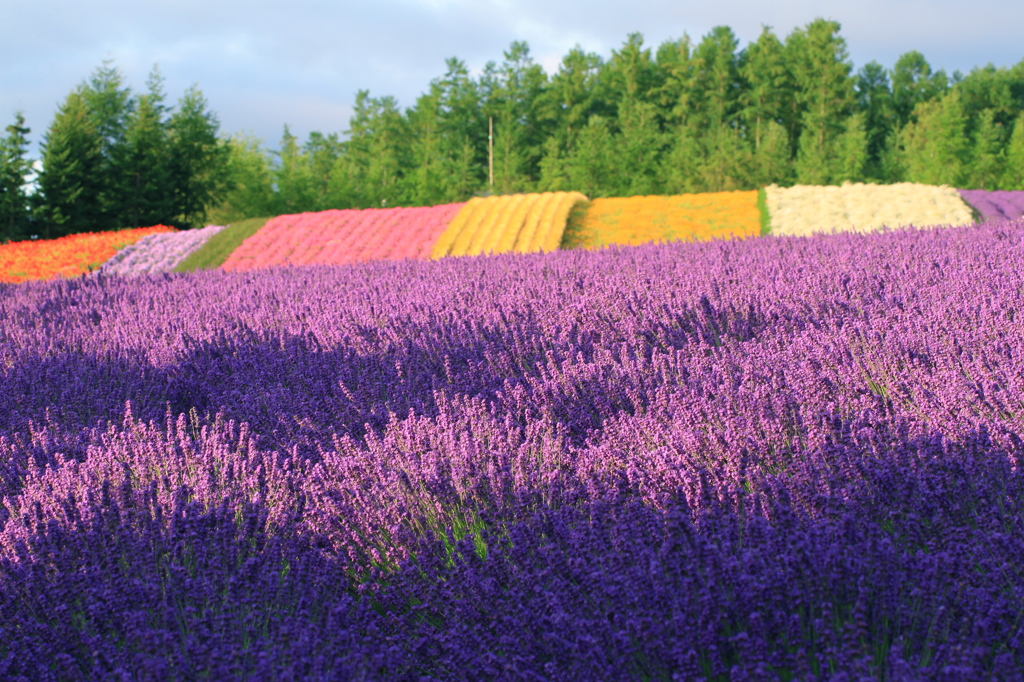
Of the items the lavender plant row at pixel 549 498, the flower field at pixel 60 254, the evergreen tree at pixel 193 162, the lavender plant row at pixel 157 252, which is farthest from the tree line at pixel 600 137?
the lavender plant row at pixel 549 498

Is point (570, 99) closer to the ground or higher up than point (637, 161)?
higher up

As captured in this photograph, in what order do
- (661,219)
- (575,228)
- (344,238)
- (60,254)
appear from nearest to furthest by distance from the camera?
1. (661,219)
2. (575,228)
3. (344,238)
4. (60,254)

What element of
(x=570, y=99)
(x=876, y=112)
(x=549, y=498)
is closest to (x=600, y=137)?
(x=570, y=99)

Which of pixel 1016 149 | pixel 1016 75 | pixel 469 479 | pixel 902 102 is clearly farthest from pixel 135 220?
pixel 1016 75

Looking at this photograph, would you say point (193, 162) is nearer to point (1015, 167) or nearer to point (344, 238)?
point (344, 238)

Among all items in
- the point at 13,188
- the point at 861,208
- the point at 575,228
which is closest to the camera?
the point at 861,208

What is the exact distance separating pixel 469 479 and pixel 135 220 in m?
27.0

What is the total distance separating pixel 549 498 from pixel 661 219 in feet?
41.3

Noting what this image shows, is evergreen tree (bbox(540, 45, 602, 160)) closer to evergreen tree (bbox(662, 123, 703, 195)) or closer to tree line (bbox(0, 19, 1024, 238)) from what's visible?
tree line (bbox(0, 19, 1024, 238))

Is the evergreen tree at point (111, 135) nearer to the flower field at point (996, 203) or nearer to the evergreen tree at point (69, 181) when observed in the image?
the evergreen tree at point (69, 181)

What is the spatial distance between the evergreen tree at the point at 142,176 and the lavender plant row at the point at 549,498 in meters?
24.2

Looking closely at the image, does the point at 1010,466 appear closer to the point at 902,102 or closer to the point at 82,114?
the point at 82,114

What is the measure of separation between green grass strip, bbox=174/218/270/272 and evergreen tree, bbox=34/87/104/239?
903 cm

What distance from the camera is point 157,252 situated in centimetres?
1756
